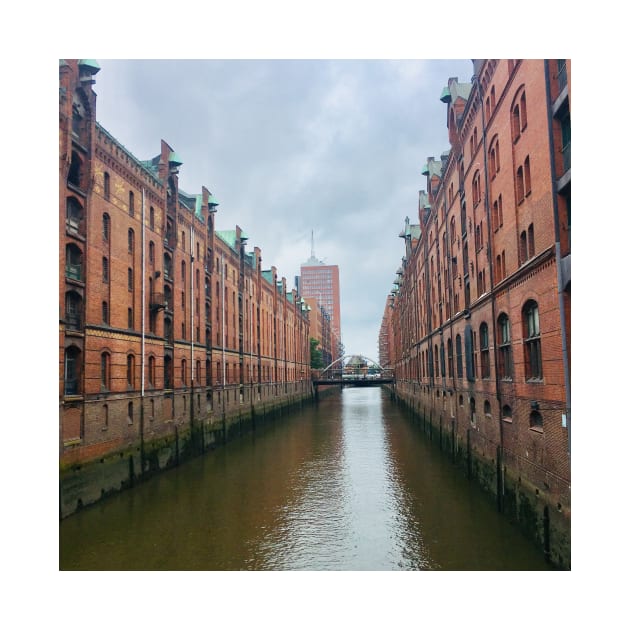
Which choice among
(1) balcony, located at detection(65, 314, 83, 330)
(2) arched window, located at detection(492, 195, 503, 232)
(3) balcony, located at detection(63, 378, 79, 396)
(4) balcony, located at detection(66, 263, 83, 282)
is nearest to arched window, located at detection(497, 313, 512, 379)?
(2) arched window, located at detection(492, 195, 503, 232)

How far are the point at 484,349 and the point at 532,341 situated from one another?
230 inches

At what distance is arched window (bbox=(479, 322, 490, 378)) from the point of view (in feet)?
61.9

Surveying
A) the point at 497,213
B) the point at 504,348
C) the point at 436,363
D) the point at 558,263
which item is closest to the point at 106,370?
the point at 504,348

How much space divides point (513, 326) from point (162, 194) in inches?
741

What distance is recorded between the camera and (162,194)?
2641 centimetres

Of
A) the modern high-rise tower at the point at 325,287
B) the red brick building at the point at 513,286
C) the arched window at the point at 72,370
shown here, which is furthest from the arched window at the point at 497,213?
the modern high-rise tower at the point at 325,287

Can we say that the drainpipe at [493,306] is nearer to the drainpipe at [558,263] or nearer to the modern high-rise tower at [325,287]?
the drainpipe at [558,263]

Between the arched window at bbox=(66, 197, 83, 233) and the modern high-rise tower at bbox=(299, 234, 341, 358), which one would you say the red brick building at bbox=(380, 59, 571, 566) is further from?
the modern high-rise tower at bbox=(299, 234, 341, 358)

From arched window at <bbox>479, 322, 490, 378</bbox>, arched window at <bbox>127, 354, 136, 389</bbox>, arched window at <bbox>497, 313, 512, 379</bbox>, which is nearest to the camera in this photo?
arched window at <bbox>497, 313, 512, 379</bbox>

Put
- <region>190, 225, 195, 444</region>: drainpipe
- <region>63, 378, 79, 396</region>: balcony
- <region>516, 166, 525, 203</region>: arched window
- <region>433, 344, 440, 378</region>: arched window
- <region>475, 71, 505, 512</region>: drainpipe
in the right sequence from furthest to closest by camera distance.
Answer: <region>433, 344, 440, 378</region>: arched window → <region>190, 225, 195, 444</region>: drainpipe → <region>63, 378, 79, 396</region>: balcony → <region>475, 71, 505, 512</region>: drainpipe → <region>516, 166, 525, 203</region>: arched window

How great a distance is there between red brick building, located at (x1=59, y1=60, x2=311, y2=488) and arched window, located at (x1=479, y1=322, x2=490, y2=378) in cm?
1395

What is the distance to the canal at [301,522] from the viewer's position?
12680mm

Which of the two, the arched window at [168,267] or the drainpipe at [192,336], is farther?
the drainpipe at [192,336]

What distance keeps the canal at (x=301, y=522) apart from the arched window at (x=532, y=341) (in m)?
4.19
